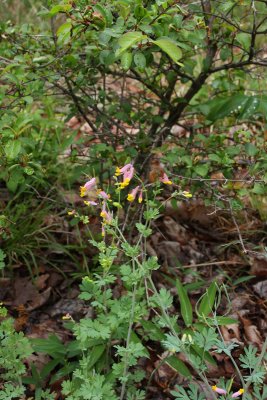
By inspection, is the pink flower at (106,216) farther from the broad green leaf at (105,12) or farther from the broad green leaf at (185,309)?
the broad green leaf at (105,12)

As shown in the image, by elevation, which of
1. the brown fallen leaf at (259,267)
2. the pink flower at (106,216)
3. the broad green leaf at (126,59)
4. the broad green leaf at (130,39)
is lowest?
the brown fallen leaf at (259,267)

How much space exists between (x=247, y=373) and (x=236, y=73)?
4.76ft

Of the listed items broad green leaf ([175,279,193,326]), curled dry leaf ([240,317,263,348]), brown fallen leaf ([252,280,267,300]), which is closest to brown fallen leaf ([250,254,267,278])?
brown fallen leaf ([252,280,267,300])

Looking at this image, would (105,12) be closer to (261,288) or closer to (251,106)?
(251,106)

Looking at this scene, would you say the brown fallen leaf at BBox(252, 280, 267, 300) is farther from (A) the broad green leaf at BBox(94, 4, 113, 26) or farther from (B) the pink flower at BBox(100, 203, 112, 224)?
(A) the broad green leaf at BBox(94, 4, 113, 26)

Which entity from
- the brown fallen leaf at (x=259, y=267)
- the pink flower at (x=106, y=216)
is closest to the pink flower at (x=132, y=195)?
the pink flower at (x=106, y=216)

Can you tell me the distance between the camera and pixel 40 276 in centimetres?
282

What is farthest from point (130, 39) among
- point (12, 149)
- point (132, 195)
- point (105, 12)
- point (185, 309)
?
point (185, 309)

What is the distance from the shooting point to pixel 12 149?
198cm

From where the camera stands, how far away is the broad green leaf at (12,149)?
1.97m

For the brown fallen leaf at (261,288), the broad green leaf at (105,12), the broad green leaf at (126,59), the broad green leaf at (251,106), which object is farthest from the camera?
the brown fallen leaf at (261,288)

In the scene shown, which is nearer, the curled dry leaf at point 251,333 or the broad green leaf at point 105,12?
the broad green leaf at point 105,12

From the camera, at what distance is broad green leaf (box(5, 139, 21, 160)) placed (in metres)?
1.97

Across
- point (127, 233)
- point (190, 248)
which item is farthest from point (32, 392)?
point (190, 248)
